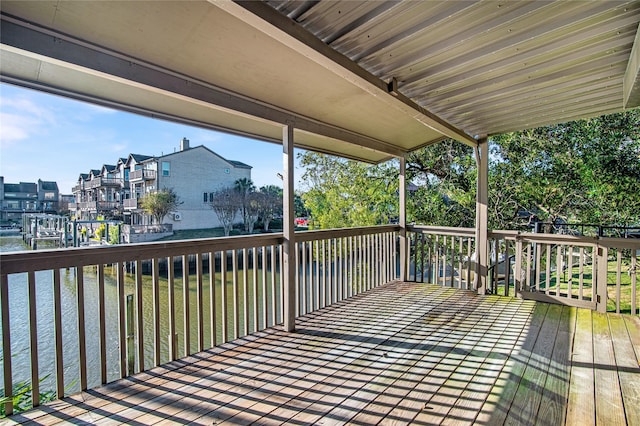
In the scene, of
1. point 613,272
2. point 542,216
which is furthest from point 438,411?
point 613,272

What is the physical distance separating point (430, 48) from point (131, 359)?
130 inches

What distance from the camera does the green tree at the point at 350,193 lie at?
9.18m

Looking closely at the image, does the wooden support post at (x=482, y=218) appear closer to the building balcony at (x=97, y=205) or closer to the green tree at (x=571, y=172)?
the green tree at (x=571, y=172)

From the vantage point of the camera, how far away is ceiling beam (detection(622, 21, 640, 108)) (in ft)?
7.44

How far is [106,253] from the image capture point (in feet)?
7.64

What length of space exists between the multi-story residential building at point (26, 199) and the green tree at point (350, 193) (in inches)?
263

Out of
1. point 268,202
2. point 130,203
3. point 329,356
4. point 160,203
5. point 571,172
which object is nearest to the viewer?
point 329,356

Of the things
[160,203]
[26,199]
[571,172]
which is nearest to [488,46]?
[26,199]

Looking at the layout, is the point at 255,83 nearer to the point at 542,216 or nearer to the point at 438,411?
the point at 438,411

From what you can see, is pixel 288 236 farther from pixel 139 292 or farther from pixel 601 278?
pixel 601 278

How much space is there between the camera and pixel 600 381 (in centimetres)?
240

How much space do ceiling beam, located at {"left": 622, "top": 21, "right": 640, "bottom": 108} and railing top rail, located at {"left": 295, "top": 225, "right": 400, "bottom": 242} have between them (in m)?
3.20

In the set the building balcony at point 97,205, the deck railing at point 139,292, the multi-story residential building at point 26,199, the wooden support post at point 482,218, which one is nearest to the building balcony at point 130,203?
the building balcony at point 97,205

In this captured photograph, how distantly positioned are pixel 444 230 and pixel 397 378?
332 cm
